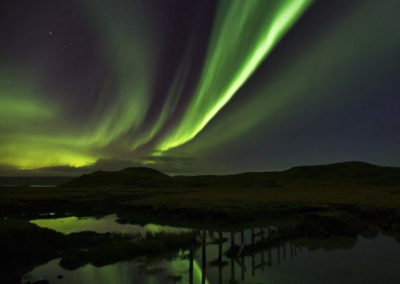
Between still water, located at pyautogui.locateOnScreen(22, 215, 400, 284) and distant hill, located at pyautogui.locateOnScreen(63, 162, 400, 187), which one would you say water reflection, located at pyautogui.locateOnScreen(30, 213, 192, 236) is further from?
distant hill, located at pyautogui.locateOnScreen(63, 162, 400, 187)

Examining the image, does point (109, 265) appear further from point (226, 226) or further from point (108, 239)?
point (226, 226)

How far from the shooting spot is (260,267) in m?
19.9

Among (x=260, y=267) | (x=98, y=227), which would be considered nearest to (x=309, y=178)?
(x=98, y=227)

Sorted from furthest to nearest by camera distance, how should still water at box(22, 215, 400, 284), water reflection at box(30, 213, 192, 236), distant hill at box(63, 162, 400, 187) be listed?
distant hill at box(63, 162, 400, 187), water reflection at box(30, 213, 192, 236), still water at box(22, 215, 400, 284)

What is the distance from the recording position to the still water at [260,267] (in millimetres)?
17734

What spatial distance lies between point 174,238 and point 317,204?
26.1 m

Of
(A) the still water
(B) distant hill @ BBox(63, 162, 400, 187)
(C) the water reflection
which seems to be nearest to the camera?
(A) the still water

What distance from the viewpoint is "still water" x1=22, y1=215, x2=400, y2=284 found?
17734 mm

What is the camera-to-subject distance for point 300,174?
170 m

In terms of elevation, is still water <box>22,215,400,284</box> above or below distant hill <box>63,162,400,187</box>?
below

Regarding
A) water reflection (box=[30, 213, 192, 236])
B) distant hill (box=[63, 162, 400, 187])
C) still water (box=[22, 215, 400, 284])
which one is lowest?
still water (box=[22, 215, 400, 284])

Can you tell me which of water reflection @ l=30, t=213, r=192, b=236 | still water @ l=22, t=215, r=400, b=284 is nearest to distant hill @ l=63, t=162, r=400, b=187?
water reflection @ l=30, t=213, r=192, b=236

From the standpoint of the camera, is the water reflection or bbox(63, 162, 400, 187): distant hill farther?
bbox(63, 162, 400, 187): distant hill

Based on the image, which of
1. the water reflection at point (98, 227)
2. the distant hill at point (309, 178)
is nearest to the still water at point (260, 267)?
the water reflection at point (98, 227)
